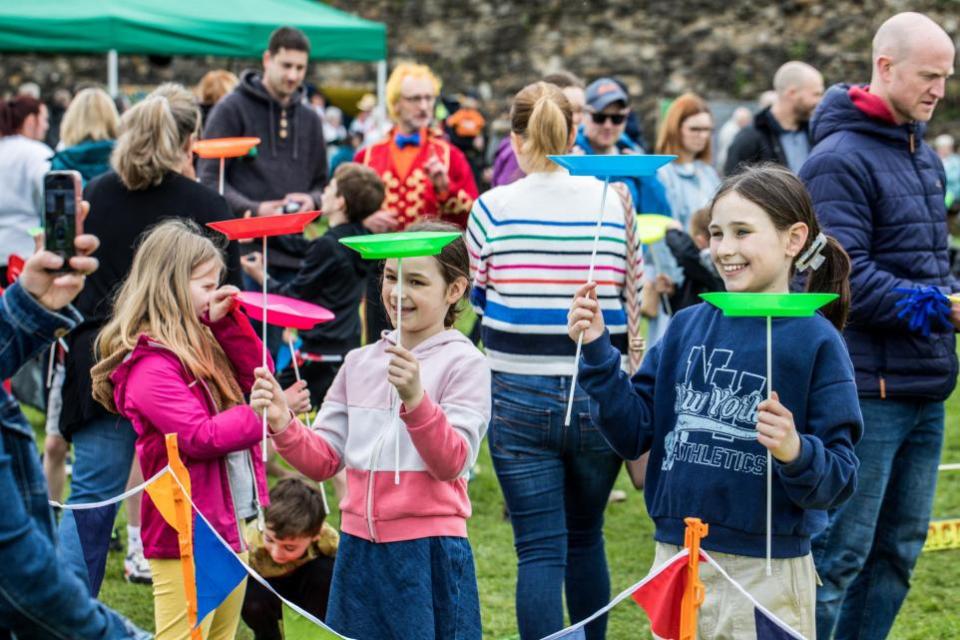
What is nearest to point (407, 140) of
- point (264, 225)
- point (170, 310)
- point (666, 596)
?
point (170, 310)

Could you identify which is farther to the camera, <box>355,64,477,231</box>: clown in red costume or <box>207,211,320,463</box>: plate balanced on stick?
<box>355,64,477,231</box>: clown in red costume

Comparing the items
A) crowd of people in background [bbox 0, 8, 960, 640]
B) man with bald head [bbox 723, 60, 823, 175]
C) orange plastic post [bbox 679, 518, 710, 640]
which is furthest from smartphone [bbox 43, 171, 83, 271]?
man with bald head [bbox 723, 60, 823, 175]

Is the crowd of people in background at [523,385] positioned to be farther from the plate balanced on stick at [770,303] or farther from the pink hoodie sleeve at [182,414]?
the plate balanced on stick at [770,303]

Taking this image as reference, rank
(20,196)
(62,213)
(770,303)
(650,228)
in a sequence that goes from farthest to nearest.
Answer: (20,196) < (650,228) < (770,303) < (62,213)

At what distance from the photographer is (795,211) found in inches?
126

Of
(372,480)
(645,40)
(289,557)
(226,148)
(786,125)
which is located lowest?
(289,557)

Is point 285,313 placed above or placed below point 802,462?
above

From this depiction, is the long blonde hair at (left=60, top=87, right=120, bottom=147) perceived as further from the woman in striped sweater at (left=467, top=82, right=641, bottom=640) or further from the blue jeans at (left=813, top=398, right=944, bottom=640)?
the blue jeans at (left=813, top=398, right=944, bottom=640)

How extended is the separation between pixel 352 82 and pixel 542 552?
821 inches

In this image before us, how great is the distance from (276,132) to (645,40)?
1526 centimetres

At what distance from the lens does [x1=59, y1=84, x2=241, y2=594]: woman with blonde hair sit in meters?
4.45

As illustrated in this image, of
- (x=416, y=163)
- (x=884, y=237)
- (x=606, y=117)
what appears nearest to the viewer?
(x=884, y=237)

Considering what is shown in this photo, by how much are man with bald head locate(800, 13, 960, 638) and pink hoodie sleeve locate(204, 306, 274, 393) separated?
172cm

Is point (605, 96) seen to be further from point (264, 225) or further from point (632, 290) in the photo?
point (264, 225)
